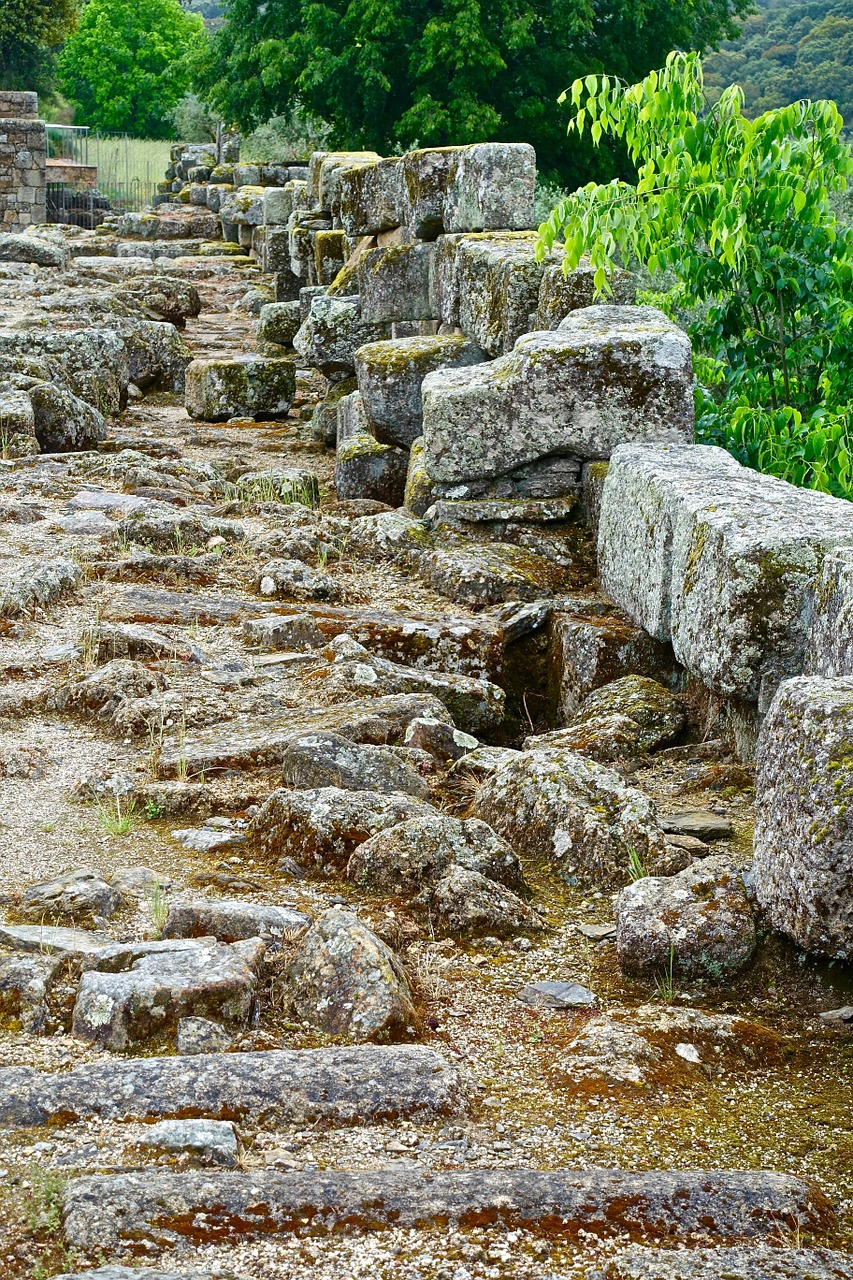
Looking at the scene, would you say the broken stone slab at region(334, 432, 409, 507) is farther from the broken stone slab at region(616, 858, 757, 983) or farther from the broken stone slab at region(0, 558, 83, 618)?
the broken stone slab at region(616, 858, 757, 983)

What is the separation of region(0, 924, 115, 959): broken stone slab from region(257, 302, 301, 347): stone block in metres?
10.9

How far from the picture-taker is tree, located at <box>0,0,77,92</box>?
124ft

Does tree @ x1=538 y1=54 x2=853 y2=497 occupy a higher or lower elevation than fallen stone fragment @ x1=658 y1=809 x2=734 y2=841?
higher

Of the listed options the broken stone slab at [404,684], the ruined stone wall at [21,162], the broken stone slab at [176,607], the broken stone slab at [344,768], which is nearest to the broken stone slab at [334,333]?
the broken stone slab at [176,607]

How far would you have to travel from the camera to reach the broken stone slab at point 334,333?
384 inches

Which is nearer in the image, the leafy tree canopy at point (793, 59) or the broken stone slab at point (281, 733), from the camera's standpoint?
the broken stone slab at point (281, 733)

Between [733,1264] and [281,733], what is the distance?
2.35 metres

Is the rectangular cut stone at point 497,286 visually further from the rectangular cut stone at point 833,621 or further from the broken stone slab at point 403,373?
the rectangular cut stone at point 833,621

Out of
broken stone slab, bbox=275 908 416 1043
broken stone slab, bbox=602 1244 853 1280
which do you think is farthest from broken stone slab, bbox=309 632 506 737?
broken stone slab, bbox=602 1244 853 1280

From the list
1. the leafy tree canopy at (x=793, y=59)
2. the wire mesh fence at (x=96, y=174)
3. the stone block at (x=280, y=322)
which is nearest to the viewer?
the stone block at (x=280, y=322)

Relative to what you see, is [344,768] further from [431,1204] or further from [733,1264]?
[733,1264]

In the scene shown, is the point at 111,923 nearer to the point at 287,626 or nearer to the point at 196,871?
the point at 196,871

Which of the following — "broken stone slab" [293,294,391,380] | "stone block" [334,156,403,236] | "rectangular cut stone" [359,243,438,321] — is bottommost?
"broken stone slab" [293,294,391,380]

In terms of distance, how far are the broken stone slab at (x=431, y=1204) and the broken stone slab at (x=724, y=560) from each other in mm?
1809
